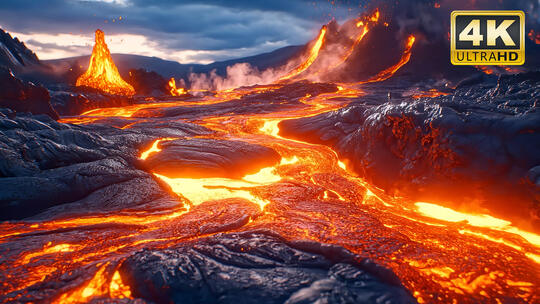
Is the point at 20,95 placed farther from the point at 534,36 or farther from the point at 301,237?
the point at 534,36

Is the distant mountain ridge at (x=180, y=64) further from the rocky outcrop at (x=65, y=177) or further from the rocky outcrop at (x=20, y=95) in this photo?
the rocky outcrop at (x=65, y=177)

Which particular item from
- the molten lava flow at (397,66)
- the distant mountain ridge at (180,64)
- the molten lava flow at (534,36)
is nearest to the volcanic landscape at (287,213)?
the molten lava flow at (397,66)

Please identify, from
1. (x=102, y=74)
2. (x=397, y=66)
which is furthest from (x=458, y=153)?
(x=397, y=66)

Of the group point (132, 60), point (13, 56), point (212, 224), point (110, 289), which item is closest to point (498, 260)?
point (212, 224)

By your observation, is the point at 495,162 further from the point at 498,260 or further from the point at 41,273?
the point at 41,273

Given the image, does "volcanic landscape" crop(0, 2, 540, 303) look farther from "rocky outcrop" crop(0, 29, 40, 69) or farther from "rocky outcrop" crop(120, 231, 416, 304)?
"rocky outcrop" crop(0, 29, 40, 69)

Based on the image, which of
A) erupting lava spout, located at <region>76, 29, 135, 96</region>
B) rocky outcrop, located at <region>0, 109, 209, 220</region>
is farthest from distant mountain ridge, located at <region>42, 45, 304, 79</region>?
rocky outcrop, located at <region>0, 109, 209, 220</region>
